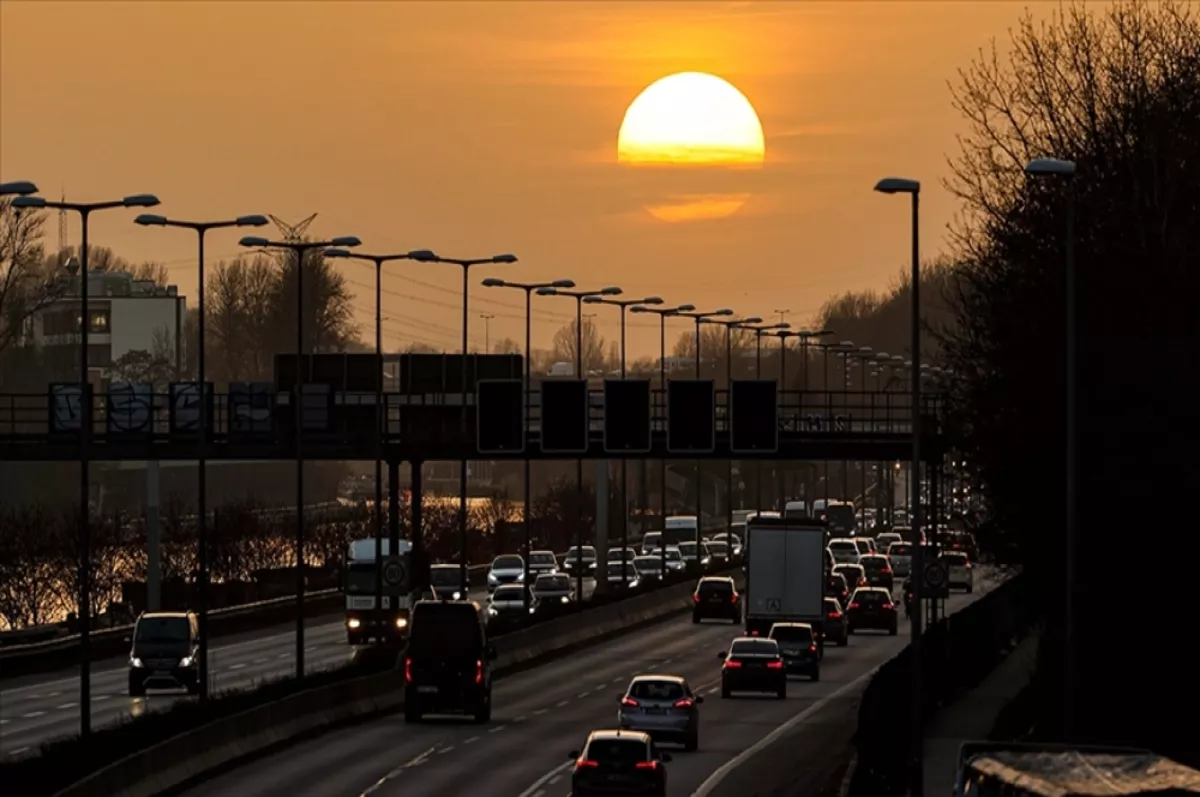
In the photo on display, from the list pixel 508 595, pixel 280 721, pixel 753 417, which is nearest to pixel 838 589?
pixel 508 595

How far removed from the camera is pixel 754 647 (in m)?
73.5

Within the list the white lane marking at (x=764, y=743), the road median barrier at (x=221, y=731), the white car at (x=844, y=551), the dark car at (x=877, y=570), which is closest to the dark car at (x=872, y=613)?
the road median barrier at (x=221, y=731)

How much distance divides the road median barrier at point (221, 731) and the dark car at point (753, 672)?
9022 millimetres

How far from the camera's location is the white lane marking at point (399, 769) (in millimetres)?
49281

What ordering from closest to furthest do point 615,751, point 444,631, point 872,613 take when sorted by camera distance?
point 615,751
point 444,631
point 872,613

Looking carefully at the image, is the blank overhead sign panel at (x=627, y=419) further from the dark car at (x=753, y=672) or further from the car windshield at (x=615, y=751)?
the car windshield at (x=615, y=751)

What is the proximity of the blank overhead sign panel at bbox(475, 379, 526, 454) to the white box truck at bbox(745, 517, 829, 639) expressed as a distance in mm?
10179

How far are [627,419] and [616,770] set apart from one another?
36.0m

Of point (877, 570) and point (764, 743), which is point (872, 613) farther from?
point (764, 743)

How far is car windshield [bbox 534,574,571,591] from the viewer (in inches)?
4542

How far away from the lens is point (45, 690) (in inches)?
3123

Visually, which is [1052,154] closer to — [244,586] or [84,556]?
[84,556]

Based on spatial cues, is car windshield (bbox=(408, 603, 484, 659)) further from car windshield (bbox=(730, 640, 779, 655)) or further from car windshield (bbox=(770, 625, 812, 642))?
car windshield (bbox=(770, 625, 812, 642))

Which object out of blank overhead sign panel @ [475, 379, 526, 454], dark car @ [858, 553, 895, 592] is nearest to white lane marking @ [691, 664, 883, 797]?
blank overhead sign panel @ [475, 379, 526, 454]
